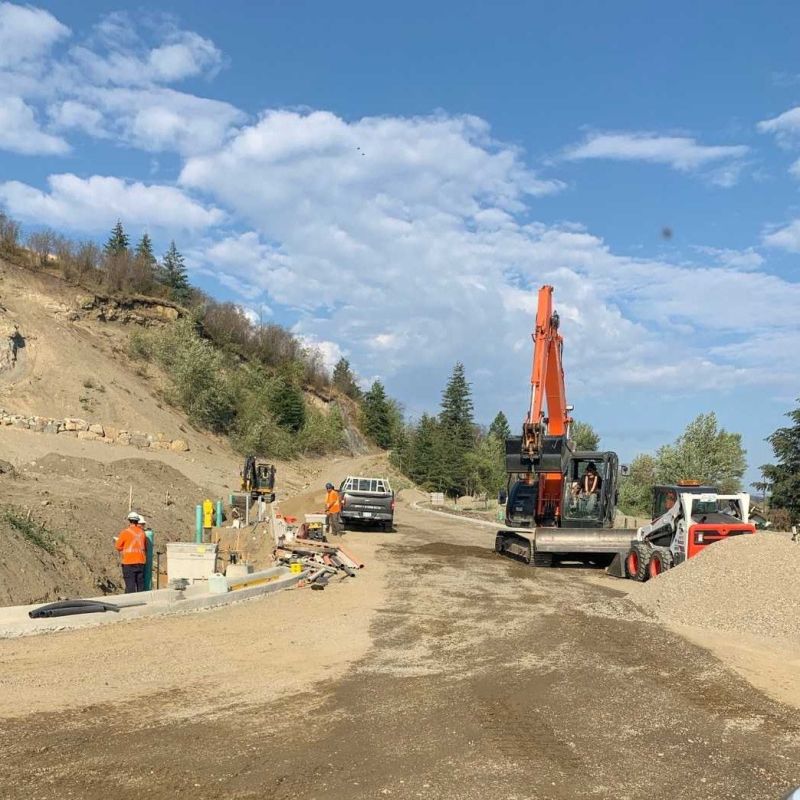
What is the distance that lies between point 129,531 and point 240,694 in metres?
6.63

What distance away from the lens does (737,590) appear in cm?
1225

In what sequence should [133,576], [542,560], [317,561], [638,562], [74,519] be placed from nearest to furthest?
1. [133,576]
2. [317,561]
3. [638,562]
4. [542,560]
5. [74,519]

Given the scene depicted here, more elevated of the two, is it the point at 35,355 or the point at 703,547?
the point at 35,355

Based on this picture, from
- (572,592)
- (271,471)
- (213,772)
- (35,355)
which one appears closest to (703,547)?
(572,592)

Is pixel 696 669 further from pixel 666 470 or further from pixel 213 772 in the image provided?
pixel 666 470

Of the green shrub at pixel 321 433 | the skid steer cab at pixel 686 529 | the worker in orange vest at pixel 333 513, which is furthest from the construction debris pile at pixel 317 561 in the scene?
the green shrub at pixel 321 433

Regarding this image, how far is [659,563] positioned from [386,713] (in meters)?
11.5

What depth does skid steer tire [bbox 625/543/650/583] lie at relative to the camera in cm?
1695

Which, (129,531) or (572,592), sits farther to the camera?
(572,592)

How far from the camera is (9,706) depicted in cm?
659

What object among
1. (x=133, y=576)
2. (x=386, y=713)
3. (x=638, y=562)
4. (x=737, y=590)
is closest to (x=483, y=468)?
(x=638, y=562)

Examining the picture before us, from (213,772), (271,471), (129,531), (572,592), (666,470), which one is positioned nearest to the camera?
(213,772)

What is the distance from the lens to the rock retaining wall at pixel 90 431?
129 feet

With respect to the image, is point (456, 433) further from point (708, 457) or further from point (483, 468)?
point (708, 457)
